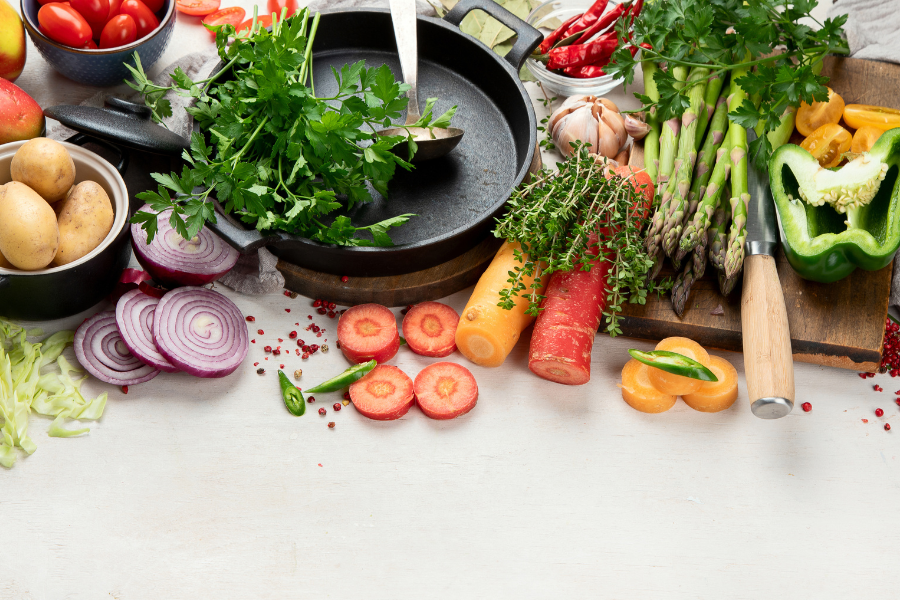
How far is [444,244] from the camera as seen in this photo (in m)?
1.80

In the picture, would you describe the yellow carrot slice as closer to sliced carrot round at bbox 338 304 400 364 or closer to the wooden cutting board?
sliced carrot round at bbox 338 304 400 364

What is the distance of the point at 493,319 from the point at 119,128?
1017mm

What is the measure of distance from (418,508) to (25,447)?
95 cm

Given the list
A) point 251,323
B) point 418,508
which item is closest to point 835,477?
point 418,508

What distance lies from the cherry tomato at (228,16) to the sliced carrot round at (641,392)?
1.70 m

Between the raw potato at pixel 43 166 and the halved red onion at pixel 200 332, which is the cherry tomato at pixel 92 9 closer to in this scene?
the raw potato at pixel 43 166

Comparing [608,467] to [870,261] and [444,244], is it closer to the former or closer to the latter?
[444,244]

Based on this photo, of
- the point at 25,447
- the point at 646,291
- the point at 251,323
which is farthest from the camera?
the point at 251,323

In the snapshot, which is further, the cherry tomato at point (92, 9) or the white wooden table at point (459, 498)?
the cherry tomato at point (92, 9)

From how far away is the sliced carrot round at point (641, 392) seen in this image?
5.96ft

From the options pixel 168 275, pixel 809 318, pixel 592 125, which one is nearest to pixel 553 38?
pixel 592 125

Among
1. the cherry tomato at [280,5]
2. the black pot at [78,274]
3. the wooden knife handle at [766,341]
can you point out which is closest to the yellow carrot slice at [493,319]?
the wooden knife handle at [766,341]

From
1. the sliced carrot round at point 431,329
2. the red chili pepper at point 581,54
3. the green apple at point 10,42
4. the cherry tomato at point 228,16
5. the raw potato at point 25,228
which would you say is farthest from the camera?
the cherry tomato at point 228,16

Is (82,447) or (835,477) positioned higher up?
(835,477)
